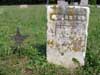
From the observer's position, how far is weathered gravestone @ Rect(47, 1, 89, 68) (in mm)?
6469

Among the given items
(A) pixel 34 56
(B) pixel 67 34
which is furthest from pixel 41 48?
(B) pixel 67 34

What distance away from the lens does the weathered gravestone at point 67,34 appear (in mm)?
6469

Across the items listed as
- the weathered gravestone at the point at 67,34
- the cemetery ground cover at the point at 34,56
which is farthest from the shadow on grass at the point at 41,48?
the weathered gravestone at the point at 67,34

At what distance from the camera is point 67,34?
6590mm

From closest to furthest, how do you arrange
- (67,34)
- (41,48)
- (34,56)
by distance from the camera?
(67,34), (34,56), (41,48)

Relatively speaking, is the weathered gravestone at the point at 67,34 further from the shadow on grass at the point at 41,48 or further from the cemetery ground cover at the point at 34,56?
the shadow on grass at the point at 41,48

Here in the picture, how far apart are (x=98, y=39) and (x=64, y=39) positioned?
2.34 m

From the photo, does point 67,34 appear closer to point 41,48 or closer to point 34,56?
point 34,56

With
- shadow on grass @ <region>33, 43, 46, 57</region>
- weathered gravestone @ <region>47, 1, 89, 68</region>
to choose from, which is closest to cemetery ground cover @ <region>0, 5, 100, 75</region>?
shadow on grass @ <region>33, 43, 46, 57</region>

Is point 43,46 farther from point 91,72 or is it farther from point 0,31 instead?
point 0,31

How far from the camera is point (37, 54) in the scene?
7062 mm

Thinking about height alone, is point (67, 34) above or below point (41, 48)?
above

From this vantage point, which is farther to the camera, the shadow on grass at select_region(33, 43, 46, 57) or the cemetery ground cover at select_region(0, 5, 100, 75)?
the shadow on grass at select_region(33, 43, 46, 57)

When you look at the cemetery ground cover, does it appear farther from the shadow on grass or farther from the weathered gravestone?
the weathered gravestone
